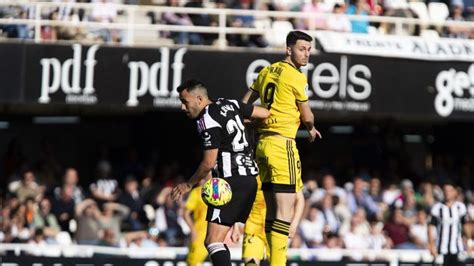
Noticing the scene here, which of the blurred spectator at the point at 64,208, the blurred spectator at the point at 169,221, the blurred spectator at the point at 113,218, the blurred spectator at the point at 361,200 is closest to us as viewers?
the blurred spectator at the point at 113,218

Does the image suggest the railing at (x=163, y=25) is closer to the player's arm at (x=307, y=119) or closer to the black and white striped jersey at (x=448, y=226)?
the black and white striped jersey at (x=448, y=226)

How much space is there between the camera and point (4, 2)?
22.4m

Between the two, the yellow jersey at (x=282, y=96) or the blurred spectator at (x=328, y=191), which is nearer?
the yellow jersey at (x=282, y=96)

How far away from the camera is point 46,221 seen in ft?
71.8

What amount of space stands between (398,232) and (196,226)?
16.4 ft

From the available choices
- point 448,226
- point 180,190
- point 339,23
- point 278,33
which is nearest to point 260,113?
point 180,190

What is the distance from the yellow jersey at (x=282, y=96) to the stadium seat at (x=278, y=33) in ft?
30.0

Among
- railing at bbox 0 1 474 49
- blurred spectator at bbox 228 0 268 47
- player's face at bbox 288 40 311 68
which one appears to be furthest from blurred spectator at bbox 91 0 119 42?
player's face at bbox 288 40 311 68

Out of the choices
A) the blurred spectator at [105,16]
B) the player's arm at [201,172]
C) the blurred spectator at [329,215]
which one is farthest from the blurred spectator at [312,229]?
the player's arm at [201,172]

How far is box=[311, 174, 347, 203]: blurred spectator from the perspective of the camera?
23125 millimetres

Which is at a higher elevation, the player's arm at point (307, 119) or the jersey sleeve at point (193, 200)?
the player's arm at point (307, 119)

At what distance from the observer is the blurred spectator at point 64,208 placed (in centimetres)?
2220

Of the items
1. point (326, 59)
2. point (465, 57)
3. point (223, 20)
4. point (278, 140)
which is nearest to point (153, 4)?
point (223, 20)

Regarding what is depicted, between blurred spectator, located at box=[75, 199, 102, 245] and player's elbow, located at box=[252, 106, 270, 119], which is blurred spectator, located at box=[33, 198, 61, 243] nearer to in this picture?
blurred spectator, located at box=[75, 199, 102, 245]
